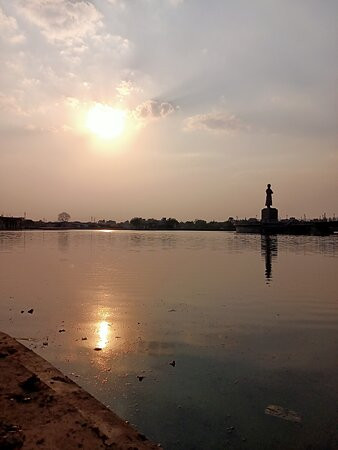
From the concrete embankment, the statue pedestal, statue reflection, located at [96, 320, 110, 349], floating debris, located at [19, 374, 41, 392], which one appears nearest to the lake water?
statue reflection, located at [96, 320, 110, 349]

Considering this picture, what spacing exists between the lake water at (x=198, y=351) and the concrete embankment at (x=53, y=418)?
30.0 inches

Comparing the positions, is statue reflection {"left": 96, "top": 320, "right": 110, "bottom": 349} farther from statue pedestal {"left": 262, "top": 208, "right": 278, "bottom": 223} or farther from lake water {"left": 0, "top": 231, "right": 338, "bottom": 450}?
statue pedestal {"left": 262, "top": 208, "right": 278, "bottom": 223}

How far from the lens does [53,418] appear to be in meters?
5.81

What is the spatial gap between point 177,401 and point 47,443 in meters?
2.99

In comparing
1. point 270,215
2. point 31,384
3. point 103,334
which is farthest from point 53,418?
point 270,215

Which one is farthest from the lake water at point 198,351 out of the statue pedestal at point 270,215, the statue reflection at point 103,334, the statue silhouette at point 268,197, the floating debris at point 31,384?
the statue pedestal at point 270,215

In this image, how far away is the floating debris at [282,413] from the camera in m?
6.71

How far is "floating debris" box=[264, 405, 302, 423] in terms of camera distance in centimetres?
671

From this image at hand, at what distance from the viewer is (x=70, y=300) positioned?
57.1 feet

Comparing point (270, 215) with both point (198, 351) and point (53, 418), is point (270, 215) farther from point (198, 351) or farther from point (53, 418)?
point (53, 418)

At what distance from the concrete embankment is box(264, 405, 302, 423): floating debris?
2.57 metres

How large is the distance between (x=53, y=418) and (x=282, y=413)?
4.05 m

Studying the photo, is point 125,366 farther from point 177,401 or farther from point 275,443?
point 275,443

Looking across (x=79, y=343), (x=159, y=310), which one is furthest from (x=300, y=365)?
(x=159, y=310)
